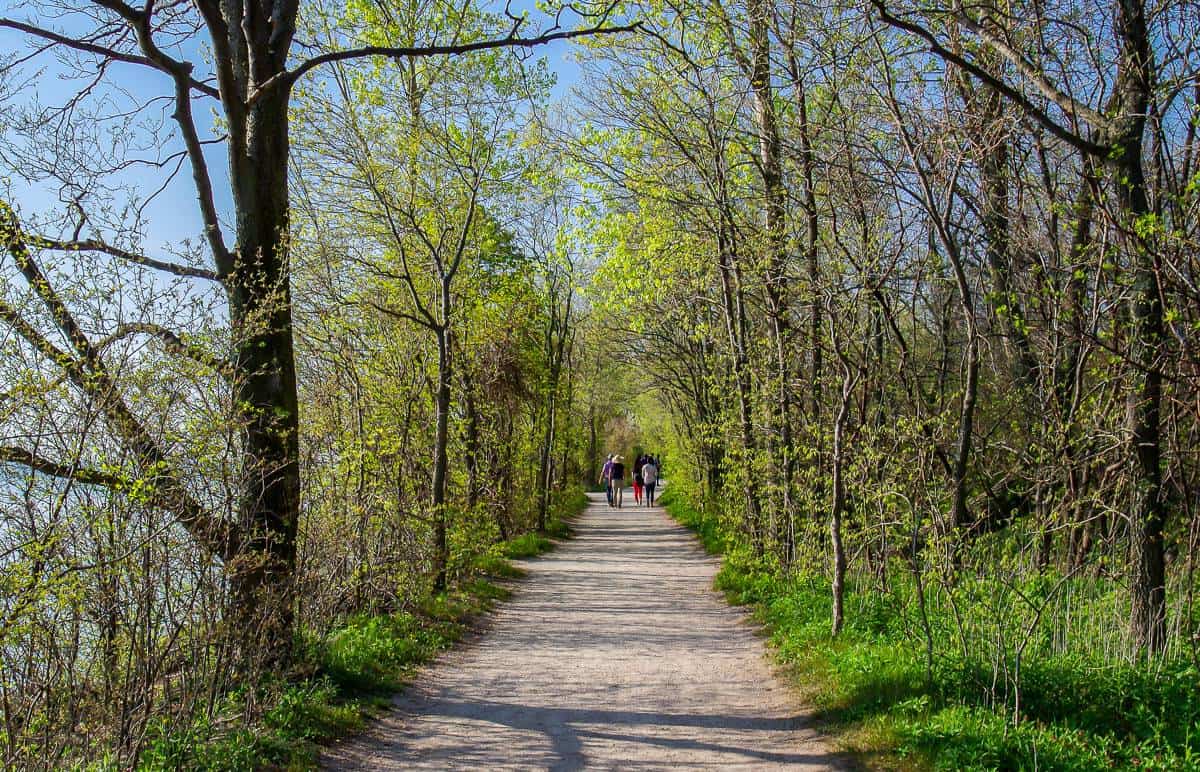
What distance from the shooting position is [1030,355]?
10.0 metres

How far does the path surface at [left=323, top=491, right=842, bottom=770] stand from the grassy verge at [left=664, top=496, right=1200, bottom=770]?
38 cm

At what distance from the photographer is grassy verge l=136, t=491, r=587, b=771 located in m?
4.94

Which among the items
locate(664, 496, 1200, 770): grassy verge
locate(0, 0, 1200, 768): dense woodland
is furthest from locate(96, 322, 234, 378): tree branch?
locate(664, 496, 1200, 770): grassy verge

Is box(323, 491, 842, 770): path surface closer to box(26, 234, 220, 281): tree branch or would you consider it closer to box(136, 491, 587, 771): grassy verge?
box(136, 491, 587, 771): grassy verge

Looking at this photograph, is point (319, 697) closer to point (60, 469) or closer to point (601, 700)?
point (601, 700)

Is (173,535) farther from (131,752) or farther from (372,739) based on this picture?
(372,739)

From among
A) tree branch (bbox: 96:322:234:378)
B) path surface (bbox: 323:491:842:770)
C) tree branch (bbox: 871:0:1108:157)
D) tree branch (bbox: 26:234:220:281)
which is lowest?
path surface (bbox: 323:491:842:770)

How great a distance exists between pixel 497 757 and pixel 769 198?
7.81m

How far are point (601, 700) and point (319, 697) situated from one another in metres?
2.21

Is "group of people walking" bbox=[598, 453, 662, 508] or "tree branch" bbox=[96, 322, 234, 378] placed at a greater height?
"tree branch" bbox=[96, 322, 234, 378]

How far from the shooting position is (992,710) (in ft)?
18.1

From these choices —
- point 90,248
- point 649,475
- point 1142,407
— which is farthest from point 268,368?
point 649,475

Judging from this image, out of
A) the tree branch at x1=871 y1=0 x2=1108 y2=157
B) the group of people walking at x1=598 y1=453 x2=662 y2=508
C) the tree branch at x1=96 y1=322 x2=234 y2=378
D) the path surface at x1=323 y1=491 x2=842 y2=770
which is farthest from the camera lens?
the group of people walking at x1=598 y1=453 x2=662 y2=508

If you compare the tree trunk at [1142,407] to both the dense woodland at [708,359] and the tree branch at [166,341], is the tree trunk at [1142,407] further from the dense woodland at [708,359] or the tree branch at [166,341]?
the tree branch at [166,341]
